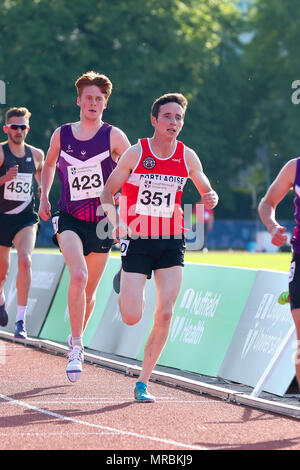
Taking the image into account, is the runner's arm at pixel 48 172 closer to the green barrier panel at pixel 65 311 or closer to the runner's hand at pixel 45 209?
the runner's hand at pixel 45 209

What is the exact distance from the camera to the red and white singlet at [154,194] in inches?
324

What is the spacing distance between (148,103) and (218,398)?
40213 millimetres

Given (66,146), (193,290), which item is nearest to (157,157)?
(66,146)

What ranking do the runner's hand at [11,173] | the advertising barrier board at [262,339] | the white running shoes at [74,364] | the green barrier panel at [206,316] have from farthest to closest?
the runner's hand at [11,173]
the green barrier panel at [206,316]
the advertising barrier board at [262,339]
the white running shoes at [74,364]

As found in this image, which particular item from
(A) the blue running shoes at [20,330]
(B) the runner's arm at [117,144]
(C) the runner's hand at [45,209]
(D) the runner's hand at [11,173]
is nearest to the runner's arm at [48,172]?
(C) the runner's hand at [45,209]

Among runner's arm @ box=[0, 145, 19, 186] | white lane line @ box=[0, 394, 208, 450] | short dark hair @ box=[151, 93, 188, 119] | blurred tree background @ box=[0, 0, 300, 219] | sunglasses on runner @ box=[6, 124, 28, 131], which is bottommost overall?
white lane line @ box=[0, 394, 208, 450]

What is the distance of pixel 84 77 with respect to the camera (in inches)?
371

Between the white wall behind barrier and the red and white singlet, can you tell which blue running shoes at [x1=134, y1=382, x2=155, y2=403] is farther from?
the white wall behind barrier

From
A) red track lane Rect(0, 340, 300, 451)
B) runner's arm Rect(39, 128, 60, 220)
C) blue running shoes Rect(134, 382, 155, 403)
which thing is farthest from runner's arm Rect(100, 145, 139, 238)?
red track lane Rect(0, 340, 300, 451)

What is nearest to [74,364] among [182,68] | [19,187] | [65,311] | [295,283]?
[295,283]

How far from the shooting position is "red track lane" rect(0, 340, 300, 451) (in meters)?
6.58

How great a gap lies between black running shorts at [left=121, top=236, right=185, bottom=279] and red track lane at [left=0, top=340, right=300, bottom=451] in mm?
1007

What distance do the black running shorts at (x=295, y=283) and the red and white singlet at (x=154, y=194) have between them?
Answer: 1.39 meters

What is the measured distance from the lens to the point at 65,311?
13438 millimetres
